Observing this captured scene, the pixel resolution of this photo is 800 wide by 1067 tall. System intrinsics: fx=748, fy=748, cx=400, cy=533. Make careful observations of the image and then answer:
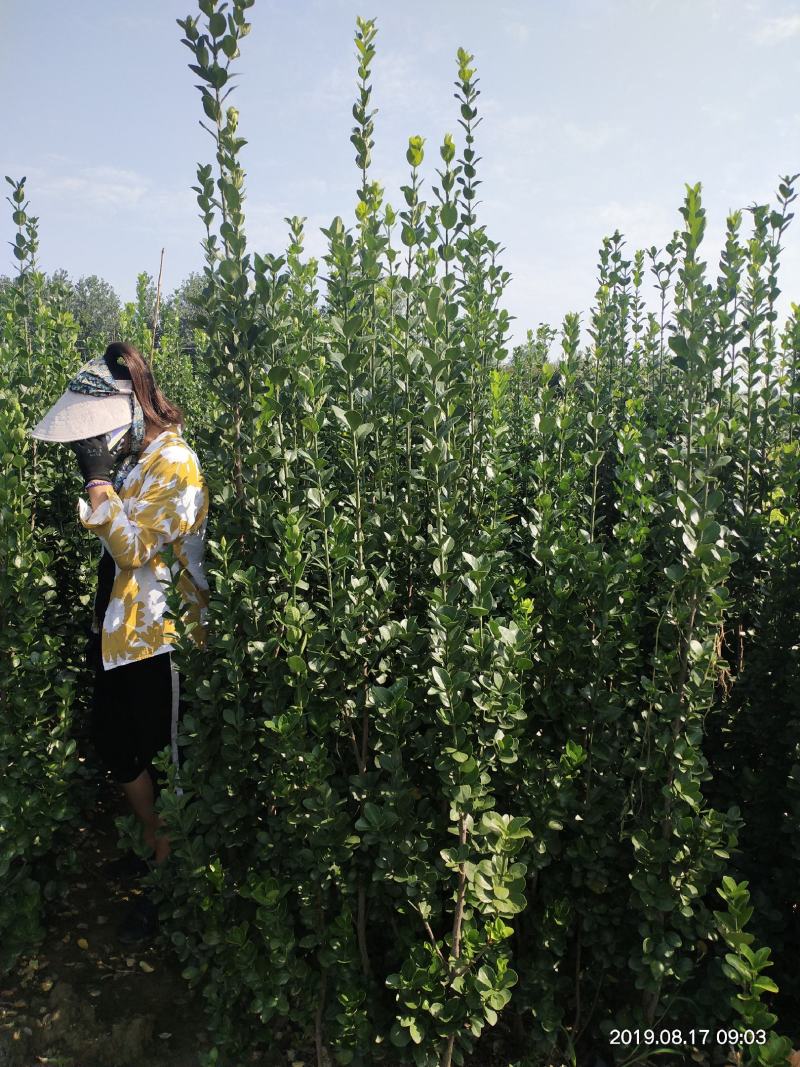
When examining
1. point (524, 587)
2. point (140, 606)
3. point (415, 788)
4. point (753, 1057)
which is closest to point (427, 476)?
point (524, 587)

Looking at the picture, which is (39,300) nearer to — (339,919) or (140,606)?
(140,606)

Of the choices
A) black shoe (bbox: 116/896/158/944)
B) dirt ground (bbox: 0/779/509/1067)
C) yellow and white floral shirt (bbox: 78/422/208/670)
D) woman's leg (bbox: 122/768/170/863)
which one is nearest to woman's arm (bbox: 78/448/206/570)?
yellow and white floral shirt (bbox: 78/422/208/670)

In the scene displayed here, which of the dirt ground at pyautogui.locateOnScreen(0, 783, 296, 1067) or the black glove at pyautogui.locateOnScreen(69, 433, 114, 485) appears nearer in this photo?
the dirt ground at pyautogui.locateOnScreen(0, 783, 296, 1067)

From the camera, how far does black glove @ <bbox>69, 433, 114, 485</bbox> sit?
298 cm

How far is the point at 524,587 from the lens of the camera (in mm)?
2455

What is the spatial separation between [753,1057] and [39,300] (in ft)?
17.9

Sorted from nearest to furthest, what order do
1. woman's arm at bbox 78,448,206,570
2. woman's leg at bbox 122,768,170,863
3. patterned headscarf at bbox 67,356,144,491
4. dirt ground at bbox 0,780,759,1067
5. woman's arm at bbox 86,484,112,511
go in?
dirt ground at bbox 0,780,759,1067
woman's arm at bbox 78,448,206,570
woman's arm at bbox 86,484,112,511
patterned headscarf at bbox 67,356,144,491
woman's leg at bbox 122,768,170,863

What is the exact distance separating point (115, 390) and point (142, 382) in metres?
0.12

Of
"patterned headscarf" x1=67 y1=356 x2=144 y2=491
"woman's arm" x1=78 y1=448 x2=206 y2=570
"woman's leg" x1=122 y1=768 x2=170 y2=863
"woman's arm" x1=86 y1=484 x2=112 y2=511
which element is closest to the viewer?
"woman's arm" x1=78 y1=448 x2=206 y2=570

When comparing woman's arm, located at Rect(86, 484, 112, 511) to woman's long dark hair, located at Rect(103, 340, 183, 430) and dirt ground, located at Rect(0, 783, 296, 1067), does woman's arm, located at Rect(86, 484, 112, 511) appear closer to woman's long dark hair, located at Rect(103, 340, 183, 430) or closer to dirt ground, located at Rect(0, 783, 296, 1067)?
woman's long dark hair, located at Rect(103, 340, 183, 430)

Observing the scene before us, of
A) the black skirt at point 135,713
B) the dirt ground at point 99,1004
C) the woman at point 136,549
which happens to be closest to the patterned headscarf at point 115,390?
the woman at point 136,549

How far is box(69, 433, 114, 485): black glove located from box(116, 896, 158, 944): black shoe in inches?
70.9

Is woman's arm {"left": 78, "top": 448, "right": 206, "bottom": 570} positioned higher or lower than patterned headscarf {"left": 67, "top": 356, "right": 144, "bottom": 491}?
lower

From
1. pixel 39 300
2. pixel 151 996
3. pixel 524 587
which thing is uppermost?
pixel 39 300
